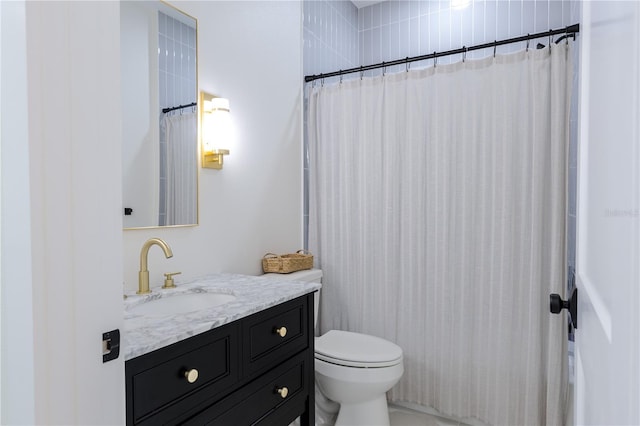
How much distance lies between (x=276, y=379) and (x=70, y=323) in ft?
3.15

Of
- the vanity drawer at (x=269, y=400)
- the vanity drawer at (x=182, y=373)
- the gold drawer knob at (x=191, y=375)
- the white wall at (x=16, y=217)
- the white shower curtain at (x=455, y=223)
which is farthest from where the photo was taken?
the white shower curtain at (x=455, y=223)

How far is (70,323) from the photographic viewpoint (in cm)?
59

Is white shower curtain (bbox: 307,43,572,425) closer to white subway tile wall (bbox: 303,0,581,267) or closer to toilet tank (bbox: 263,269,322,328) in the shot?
toilet tank (bbox: 263,269,322,328)

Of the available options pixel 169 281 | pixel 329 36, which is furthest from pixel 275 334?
pixel 329 36

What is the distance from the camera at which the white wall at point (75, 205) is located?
1.80 feet

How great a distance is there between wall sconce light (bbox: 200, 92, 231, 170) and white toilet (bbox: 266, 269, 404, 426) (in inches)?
27.2

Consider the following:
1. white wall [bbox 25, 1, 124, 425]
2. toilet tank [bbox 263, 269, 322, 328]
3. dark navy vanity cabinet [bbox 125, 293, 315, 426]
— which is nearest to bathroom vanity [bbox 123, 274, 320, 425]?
dark navy vanity cabinet [bbox 125, 293, 315, 426]

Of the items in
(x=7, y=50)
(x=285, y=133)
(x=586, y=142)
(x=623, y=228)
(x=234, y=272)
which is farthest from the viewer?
(x=285, y=133)

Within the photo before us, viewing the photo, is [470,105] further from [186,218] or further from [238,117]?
[186,218]

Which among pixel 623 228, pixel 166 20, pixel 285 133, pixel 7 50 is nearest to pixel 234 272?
pixel 285 133

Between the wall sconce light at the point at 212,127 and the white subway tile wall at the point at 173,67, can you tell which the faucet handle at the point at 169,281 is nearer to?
the white subway tile wall at the point at 173,67

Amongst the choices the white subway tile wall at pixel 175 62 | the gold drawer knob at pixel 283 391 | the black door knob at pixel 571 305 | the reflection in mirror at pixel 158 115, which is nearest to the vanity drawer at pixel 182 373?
the gold drawer knob at pixel 283 391

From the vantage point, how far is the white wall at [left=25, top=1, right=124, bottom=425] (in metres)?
0.55

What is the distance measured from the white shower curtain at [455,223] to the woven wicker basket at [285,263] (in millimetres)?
261
